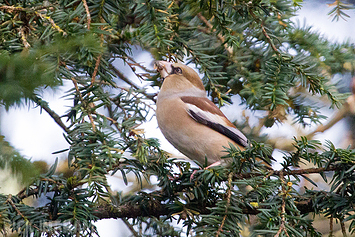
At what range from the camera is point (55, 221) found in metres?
1.62

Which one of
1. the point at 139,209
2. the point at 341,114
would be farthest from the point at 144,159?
the point at 341,114

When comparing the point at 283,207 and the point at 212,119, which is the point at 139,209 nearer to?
the point at 283,207

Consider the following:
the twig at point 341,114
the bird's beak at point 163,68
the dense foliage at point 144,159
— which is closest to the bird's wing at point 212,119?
the bird's beak at point 163,68

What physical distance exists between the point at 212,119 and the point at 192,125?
0.19 metres

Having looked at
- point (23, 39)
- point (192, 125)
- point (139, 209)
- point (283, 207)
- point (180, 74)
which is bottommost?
point (283, 207)

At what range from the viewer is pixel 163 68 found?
2.68 metres

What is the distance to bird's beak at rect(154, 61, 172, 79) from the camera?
260cm

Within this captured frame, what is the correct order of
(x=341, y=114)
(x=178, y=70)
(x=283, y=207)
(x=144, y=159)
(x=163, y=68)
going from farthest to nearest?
(x=341, y=114), (x=178, y=70), (x=163, y=68), (x=144, y=159), (x=283, y=207)

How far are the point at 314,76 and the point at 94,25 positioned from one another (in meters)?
1.18

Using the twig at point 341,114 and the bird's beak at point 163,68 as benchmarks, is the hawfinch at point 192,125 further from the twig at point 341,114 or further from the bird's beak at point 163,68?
the twig at point 341,114

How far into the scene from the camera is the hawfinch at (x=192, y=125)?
2.60m

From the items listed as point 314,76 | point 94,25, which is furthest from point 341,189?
point 94,25

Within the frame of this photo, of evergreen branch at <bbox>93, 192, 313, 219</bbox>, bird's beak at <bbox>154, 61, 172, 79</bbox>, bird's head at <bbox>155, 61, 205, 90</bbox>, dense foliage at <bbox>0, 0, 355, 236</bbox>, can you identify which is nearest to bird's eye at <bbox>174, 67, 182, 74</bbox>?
bird's head at <bbox>155, 61, 205, 90</bbox>

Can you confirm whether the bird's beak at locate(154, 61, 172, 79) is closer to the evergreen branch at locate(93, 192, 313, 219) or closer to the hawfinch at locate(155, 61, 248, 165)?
the hawfinch at locate(155, 61, 248, 165)
